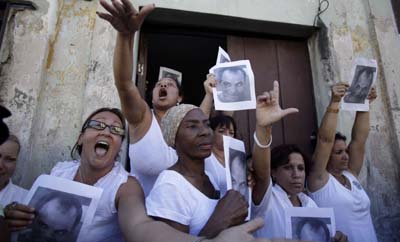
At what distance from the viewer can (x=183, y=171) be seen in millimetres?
1840

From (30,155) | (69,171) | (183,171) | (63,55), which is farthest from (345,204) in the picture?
(63,55)

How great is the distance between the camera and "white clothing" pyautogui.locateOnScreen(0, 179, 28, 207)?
2137 millimetres

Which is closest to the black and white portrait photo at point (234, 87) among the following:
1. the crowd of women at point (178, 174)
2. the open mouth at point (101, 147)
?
the crowd of women at point (178, 174)

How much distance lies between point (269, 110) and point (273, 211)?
69 cm

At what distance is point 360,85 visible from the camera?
9.98 feet

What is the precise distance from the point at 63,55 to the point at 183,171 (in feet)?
6.49

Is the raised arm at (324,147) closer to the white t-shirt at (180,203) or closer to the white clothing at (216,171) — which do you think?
the white clothing at (216,171)

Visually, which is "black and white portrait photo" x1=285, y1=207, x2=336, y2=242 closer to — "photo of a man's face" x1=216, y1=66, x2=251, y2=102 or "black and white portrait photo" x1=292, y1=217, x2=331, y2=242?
"black and white portrait photo" x1=292, y1=217, x2=331, y2=242

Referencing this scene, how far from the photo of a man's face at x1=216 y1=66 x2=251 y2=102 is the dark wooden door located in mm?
902

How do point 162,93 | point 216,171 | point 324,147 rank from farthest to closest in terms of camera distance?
point 162,93 → point 324,147 → point 216,171

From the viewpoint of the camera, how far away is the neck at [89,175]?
209 cm

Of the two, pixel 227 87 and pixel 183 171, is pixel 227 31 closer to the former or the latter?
pixel 227 87

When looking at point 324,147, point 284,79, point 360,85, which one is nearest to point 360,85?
point 360,85

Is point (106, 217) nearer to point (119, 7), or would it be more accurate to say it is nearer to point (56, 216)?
point (56, 216)
